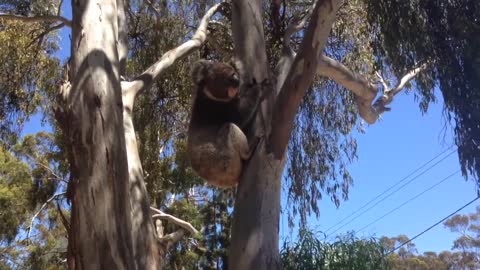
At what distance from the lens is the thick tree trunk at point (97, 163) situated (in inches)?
137

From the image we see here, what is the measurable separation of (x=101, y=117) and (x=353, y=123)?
720 cm

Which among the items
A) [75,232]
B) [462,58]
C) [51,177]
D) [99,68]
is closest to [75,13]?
[99,68]

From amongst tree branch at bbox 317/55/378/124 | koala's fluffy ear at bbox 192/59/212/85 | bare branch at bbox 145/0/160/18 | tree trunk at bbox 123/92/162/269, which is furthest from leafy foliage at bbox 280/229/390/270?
bare branch at bbox 145/0/160/18

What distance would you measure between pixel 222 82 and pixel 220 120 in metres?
0.40

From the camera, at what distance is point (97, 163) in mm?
3678

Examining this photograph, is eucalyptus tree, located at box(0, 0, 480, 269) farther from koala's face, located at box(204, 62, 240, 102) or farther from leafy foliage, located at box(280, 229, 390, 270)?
leafy foliage, located at box(280, 229, 390, 270)

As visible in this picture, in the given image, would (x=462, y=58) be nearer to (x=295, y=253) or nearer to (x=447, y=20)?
(x=447, y=20)

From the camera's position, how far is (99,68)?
161 inches

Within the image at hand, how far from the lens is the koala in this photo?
4.04m

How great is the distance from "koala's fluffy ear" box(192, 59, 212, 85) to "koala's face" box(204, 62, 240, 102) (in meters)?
0.09

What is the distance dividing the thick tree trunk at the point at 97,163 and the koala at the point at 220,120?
66cm

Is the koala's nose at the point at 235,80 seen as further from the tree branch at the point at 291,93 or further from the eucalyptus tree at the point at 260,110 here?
the tree branch at the point at 291,93

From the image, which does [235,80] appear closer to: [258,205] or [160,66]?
[258,205]

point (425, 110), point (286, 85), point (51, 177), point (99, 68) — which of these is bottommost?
point (286, 85)
